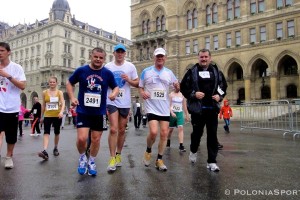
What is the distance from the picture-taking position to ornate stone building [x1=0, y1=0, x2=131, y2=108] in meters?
67.8

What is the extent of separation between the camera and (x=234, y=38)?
37469 mm

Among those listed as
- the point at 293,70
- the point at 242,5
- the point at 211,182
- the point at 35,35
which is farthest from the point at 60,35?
the point at 211,182

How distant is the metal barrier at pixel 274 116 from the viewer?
11.8 meters

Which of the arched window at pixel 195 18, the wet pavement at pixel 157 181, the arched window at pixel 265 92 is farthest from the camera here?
the arched window at pixel 195 18

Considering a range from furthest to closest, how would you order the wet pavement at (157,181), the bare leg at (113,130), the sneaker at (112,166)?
1. the bare leg at (113,130)
2. the sneaker at (112,166)
3. the wet pavement at (157,181)

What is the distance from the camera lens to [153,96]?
17.9 ft

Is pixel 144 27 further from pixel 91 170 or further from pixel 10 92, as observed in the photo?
pixel 91 170

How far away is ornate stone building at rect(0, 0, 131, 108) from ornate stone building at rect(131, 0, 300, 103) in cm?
2744

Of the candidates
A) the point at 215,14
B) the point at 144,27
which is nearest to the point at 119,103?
the point at 215,14

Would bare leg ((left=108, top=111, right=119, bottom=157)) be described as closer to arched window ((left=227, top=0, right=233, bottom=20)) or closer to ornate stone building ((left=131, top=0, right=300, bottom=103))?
ornate stone building ((left=131, top=0, right=300, bottom=103))

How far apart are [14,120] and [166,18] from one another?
1576 inches

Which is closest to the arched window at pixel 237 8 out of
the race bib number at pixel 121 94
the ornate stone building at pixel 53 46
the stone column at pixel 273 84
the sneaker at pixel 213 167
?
the stone column at pixel 273 84

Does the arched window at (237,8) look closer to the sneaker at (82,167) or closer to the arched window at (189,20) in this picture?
the arched window at (189,20)

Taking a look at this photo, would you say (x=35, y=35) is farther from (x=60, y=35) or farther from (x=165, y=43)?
(x=165, y=43)
